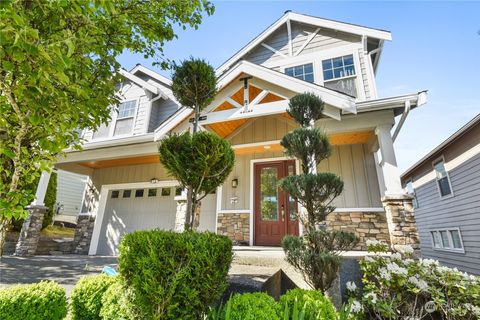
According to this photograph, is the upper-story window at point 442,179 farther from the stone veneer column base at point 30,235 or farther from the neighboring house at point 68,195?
the neighboring house at point 68,195

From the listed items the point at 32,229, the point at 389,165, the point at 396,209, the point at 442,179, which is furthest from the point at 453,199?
the point at 32,229

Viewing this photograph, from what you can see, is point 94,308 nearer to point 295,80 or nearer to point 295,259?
point 295,259

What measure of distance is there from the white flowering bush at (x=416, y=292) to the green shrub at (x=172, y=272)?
1844 mm

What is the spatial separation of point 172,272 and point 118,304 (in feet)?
2.62

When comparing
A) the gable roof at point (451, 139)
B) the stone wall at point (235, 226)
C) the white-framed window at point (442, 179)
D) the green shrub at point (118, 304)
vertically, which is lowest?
the green shrub at point (118, 304)

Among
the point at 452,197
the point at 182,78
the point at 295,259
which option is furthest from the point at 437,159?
the point at 182,78

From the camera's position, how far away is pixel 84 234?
8.77 meters

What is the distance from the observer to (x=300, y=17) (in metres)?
8.16

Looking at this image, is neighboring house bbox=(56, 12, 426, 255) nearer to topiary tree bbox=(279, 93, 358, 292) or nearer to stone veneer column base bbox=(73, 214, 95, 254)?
stone veneer column base bbox=(73, 214, 95, 254)

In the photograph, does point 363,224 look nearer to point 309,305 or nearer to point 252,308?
point 309,305

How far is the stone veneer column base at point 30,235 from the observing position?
7.09 m

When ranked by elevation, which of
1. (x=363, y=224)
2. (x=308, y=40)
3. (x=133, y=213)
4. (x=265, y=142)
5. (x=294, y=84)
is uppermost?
(x=308, y=40)

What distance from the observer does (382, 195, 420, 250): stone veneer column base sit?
13.4 ft

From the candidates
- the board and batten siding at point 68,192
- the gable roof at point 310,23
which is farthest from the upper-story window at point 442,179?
the board and batten siding at point 68,192
